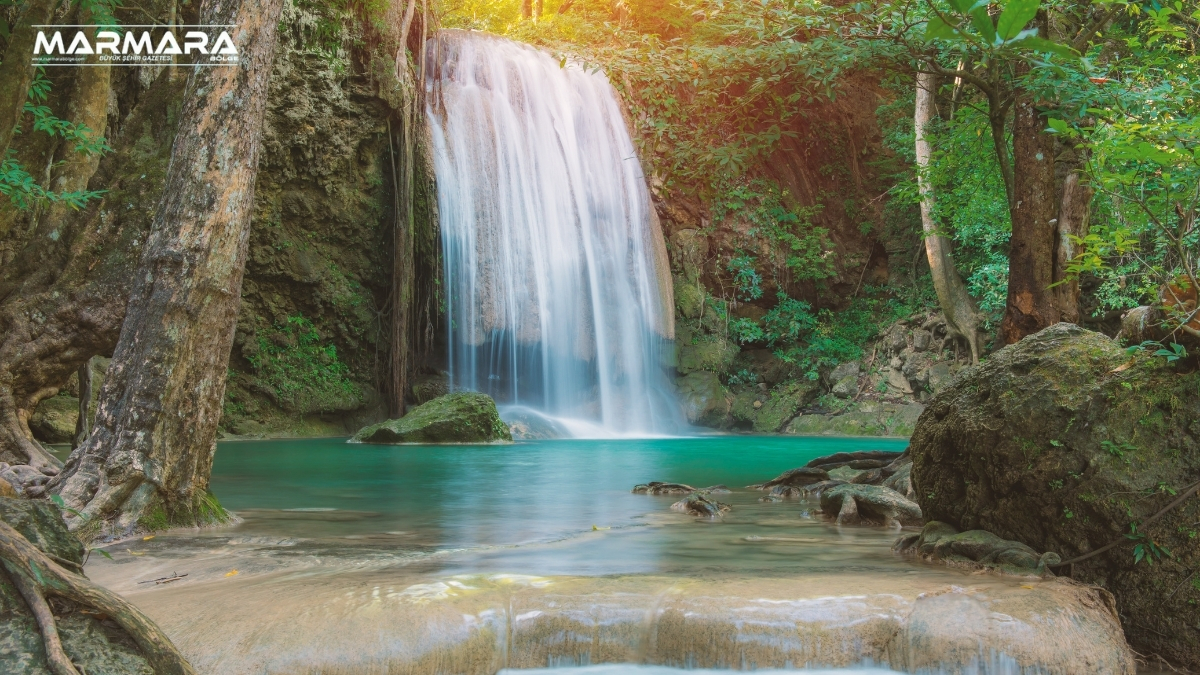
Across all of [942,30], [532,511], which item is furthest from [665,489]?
[942,30]

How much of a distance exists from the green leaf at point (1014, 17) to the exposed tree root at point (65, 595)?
276 cm

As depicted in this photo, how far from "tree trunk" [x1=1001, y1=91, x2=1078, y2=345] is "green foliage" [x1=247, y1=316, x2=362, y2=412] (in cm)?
1314

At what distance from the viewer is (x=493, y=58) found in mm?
18828

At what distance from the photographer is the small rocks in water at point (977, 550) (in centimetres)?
404

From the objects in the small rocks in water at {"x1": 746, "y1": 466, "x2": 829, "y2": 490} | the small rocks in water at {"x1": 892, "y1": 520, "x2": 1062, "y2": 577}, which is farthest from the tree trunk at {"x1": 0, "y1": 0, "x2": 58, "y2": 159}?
the small rocks in water at {"x1": 746, "y1": 466, "x2": 829, "y2": 490}

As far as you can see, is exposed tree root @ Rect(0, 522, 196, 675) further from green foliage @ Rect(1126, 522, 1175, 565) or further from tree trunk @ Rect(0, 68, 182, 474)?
tree trunk @ Rect(0, 68, 182, 474)

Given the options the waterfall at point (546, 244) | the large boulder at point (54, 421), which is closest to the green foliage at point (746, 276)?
the waterfall at point (546, 244)

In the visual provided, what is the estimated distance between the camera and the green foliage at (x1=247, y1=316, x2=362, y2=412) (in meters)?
16.3

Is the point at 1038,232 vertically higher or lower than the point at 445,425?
higher

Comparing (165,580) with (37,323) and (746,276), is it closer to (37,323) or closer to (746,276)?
(37,323)

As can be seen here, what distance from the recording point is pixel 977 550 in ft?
14.0

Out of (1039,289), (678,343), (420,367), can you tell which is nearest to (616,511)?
(1039,289)

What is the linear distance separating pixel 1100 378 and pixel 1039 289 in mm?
2485

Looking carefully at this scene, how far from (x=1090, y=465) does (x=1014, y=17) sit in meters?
3.67
